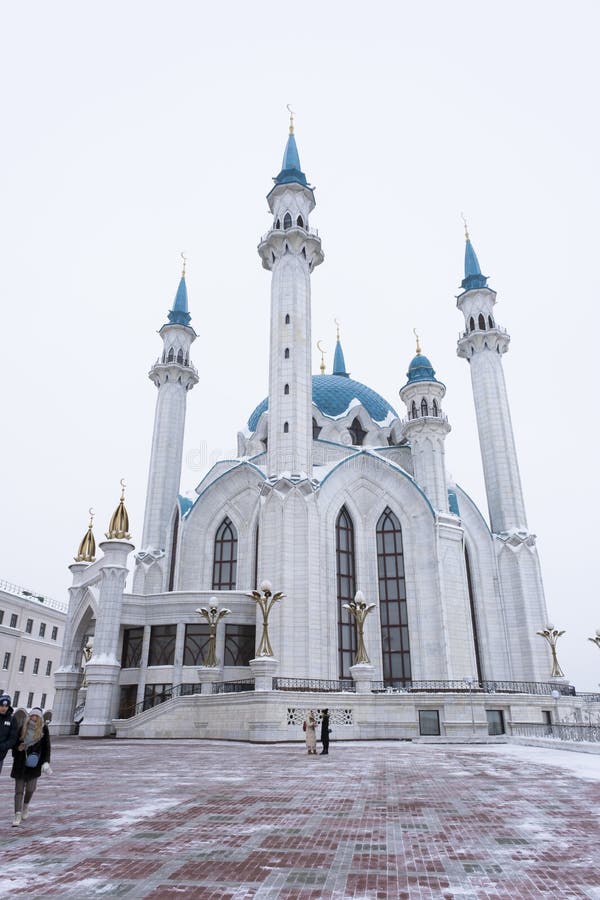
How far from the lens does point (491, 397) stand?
147ft

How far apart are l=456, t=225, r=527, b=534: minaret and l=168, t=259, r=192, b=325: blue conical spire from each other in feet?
69.5

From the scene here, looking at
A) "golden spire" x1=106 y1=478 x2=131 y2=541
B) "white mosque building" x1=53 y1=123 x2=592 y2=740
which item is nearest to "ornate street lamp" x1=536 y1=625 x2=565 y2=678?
"white mosque building" x1=53 y1=123 x2=592 y2=740

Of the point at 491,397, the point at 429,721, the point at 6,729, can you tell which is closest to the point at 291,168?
the point at 491,397

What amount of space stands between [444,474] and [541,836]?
108ft

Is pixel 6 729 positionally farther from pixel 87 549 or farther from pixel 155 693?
pixel 87 549

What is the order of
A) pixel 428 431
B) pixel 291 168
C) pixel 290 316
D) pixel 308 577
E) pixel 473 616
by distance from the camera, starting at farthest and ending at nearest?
pixel 291 168, pixel 428 431, pixel 473 616, pixel 290 316, pixel 308 577

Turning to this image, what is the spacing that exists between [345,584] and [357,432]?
15145mm

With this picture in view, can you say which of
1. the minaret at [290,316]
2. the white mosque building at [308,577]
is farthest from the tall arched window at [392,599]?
the minaret at [290,316]

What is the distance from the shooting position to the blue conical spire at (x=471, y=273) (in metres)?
49.0

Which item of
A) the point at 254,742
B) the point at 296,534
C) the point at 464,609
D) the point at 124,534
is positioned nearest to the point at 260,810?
the point at 254,742

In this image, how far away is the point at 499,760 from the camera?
16.4 metres

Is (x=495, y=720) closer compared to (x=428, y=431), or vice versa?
(x=495, y=720)

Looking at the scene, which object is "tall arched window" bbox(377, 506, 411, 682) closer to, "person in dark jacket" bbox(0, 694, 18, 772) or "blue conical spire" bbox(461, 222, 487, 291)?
"blue conical spire" bbox(461, 222, 487, 291)

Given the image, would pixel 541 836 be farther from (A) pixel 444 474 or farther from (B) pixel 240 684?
(A) pixel 444 474
